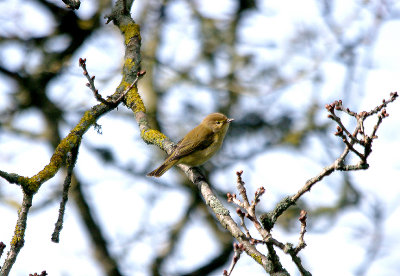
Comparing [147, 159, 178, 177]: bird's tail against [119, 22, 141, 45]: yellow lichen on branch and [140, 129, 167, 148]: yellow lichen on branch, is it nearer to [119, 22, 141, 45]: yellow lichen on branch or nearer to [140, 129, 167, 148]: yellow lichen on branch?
[140, 129, 167, 148]: yellow lichen on branch

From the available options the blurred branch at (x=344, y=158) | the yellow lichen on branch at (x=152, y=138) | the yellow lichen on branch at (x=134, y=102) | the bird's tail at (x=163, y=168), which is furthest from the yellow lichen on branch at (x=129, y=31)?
the blurred branch at (x=344, y=158)

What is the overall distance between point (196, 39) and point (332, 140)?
365 cm

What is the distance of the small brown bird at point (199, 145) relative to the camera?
663 cm

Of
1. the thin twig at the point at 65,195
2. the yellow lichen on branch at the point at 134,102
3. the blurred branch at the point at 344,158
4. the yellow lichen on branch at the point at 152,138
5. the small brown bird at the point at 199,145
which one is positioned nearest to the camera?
the blurred branch at the point at 344,158

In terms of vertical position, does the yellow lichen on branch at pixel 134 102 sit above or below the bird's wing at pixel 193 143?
below

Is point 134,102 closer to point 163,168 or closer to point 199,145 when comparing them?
point 163,168

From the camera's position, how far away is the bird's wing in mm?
6477

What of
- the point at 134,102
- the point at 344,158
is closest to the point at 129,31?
the point at 134,102

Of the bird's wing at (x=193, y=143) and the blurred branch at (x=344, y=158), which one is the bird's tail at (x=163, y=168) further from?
the blurred branch at (x=344, y=158)

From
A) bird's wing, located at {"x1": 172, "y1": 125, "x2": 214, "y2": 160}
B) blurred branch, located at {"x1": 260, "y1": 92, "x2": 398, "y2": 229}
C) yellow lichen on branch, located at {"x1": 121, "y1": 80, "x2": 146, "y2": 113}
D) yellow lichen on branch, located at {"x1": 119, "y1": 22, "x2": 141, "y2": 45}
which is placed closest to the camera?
blurred branch, located at {"x1": 260, "y1": 92, "x2": 398, "y2": 229}

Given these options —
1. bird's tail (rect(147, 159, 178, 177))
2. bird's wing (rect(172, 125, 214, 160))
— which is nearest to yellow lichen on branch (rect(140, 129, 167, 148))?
bird's wing (rect(172, 125, 214, 160))

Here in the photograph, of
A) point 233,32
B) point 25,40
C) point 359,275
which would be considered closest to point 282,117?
point 233,32

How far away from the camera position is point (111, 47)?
10.5 metres

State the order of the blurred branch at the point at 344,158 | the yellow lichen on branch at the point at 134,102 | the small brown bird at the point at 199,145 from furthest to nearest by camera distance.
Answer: the small brown bird at the point at 199,145 → the yellow lichen on branch at the point at 134,102 → the blurred branch at the point at 344,158
